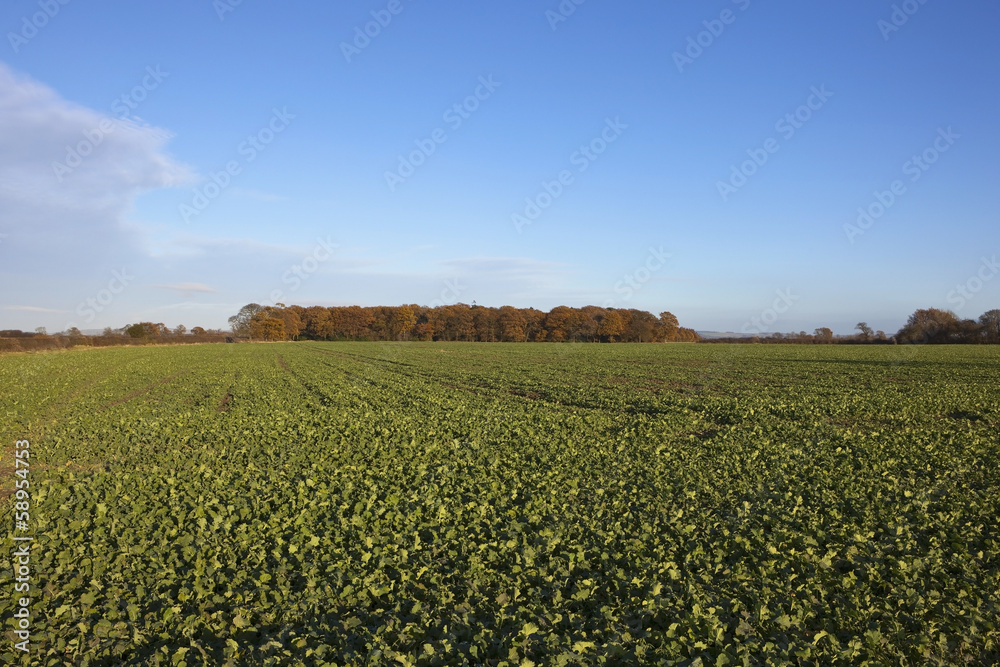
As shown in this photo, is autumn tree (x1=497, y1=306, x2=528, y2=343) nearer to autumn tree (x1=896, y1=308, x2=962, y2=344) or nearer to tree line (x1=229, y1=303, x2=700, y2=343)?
tree line (x1=229, y1=303, x2=700, y2=343)

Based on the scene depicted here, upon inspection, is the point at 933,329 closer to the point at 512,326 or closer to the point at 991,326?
the point at 991,326

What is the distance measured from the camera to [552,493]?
1010 centimetres

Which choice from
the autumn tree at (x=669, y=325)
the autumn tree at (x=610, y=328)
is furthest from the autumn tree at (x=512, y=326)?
the autumn tree at (x=669, y=325)

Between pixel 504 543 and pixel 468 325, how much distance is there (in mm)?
150204

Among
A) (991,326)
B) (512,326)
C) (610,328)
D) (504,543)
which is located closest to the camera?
(504,543)

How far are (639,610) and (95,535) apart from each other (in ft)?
26.4

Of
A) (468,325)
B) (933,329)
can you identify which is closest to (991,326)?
(933,329)

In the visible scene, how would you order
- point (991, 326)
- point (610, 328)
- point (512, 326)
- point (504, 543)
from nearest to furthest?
1. point (504, 543)
2. point (991, 326)
3. point (610, 328)
4. point (512, 326)

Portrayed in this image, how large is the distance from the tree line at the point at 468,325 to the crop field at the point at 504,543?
135458 millimetres

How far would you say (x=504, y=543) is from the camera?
7695mm

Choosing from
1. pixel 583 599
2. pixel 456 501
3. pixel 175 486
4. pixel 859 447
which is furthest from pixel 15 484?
pixel 859 447

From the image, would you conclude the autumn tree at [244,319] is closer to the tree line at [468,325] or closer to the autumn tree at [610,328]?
the tree line at [468,325]

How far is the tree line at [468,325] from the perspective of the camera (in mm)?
151875

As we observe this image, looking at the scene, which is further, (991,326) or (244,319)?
(244,319)
